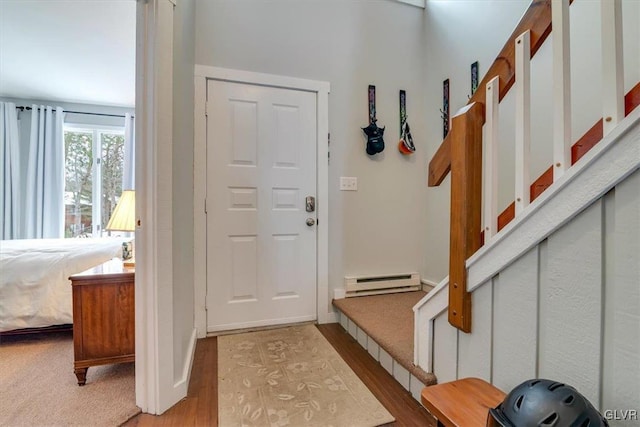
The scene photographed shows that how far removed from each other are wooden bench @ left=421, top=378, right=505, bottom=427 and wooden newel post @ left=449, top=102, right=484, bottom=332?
20 cm

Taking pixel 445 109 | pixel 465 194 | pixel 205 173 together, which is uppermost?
pixel 445 109

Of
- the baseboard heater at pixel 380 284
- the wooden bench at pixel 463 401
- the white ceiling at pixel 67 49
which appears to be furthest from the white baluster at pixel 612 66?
the white ceiling at pixel 67 49

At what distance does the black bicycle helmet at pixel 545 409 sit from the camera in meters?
0.60

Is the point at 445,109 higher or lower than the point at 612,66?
higher

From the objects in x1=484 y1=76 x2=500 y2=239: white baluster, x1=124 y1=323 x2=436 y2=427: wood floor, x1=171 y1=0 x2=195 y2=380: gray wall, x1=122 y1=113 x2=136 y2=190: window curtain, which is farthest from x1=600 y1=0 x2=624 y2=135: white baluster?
x1=122 y1=113 x2=136 y2=190: window curtain

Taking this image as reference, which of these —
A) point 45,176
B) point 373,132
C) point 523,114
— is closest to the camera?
point 523,114

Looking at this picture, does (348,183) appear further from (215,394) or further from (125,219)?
(215,394)

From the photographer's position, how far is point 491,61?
2170mm

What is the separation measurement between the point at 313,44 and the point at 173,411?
2.59 m

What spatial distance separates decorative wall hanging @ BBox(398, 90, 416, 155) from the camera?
2.63 meters

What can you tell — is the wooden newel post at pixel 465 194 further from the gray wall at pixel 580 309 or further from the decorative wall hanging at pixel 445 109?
the decorative wall hanging at pixel 445 109

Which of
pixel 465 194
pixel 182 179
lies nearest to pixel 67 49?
pixel 182 179

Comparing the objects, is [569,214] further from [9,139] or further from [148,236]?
[9,139]

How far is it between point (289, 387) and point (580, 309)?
4.30ft
